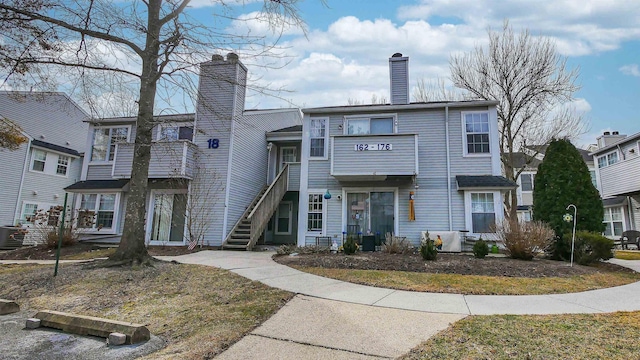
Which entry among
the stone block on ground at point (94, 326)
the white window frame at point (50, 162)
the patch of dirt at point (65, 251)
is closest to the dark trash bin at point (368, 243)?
the patch of dirt at point (65, 251)

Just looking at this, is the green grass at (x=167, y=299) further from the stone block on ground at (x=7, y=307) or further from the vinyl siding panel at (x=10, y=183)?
the vinyl siding panel at (x=10, y=183)

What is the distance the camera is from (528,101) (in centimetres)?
1838

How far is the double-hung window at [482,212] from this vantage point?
11727mm

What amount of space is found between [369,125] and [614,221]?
18.7 m

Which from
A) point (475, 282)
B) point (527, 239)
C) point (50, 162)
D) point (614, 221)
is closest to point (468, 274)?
point (475, 282)

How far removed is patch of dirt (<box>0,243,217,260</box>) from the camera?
1112 centimetres

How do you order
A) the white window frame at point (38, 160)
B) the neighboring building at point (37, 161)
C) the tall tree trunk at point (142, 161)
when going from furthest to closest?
the white window frame at point (38, 160) < the neighboring building at point (37, 161) < the tall tree trunk at point (142, 161)

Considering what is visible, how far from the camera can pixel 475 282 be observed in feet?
21.7

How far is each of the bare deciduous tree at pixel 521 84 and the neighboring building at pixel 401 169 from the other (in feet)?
23.7

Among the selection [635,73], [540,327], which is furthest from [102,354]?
[635,73]

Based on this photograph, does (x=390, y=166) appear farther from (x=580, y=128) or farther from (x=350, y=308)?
(x=580, y=128)

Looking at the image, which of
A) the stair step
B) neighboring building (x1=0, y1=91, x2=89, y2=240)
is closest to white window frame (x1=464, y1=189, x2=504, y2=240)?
the stair step

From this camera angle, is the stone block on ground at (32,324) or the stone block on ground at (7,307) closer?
the stone block on ground at (32,324)

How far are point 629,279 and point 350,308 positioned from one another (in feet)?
23.6
